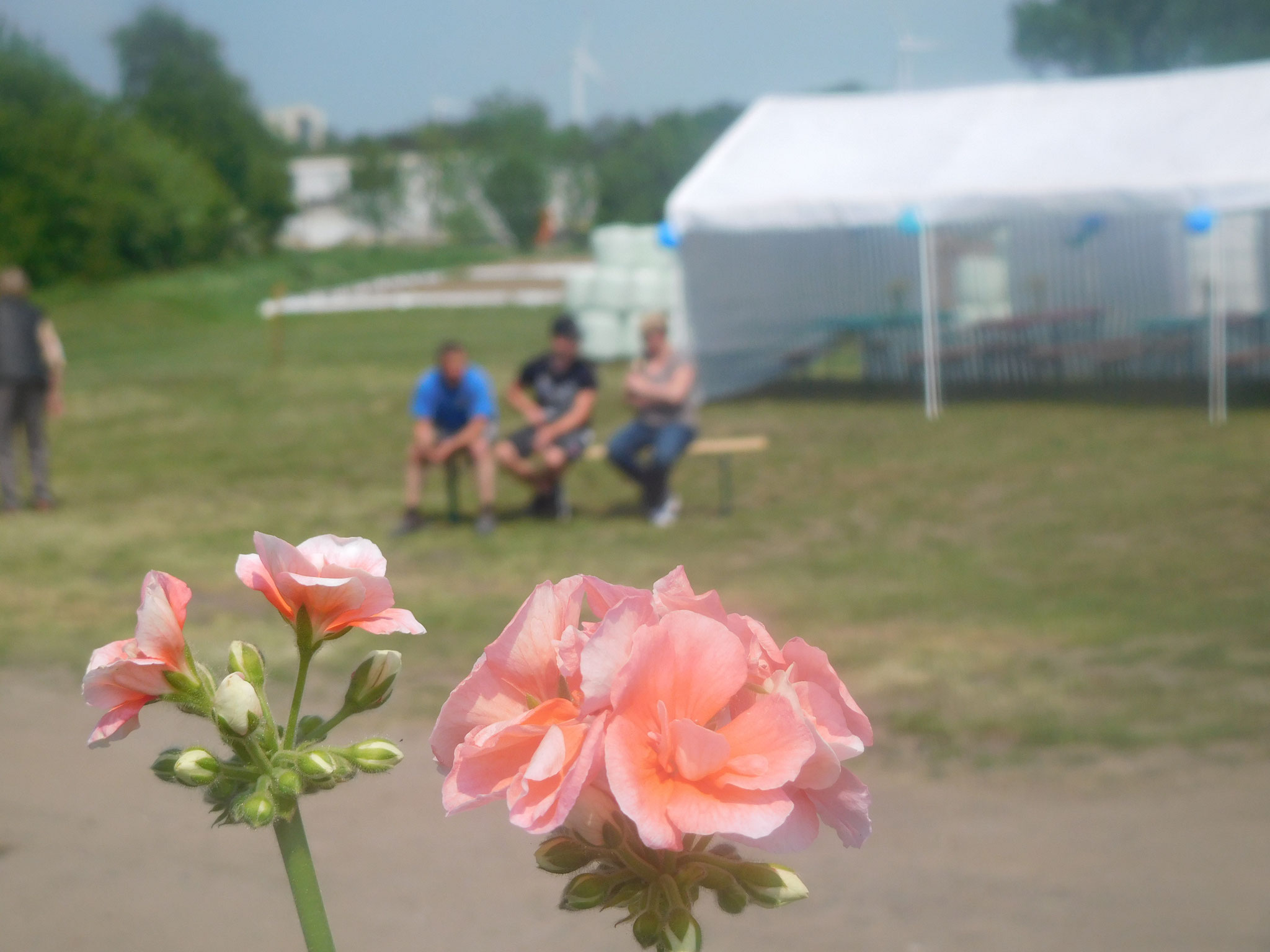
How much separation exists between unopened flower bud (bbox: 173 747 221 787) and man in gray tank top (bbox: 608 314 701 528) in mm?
9632

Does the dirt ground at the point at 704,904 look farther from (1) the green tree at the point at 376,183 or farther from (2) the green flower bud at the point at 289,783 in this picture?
(1) the green tree at the point at 376,183

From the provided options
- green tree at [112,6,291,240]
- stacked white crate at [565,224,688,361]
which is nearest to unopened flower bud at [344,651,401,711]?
stacked white crate at [565,224,688,361]

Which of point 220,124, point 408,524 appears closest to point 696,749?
point 408,524

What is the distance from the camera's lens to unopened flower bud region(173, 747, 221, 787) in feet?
2.68

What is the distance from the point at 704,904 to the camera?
4195mm

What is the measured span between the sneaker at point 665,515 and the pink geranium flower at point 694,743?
9.51m

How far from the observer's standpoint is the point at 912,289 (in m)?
19.8

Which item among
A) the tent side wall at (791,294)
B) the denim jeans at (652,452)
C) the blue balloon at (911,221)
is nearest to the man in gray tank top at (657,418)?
the denim jeans at (652,452)

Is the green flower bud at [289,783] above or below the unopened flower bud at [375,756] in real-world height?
above

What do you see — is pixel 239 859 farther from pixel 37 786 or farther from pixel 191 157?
pixel 191 157


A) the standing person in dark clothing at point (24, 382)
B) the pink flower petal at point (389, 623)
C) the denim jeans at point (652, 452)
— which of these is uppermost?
the pink flower petal at point (389, 623)

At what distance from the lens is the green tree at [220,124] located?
59.7m

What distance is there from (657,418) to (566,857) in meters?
9.95

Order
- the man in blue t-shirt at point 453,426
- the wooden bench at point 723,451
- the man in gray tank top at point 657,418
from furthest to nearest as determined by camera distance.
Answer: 1. the wooden bench at point 723,451
2. the man in gray tank top at point 657,418
3. the man in blue t-shirt at point 453,426
